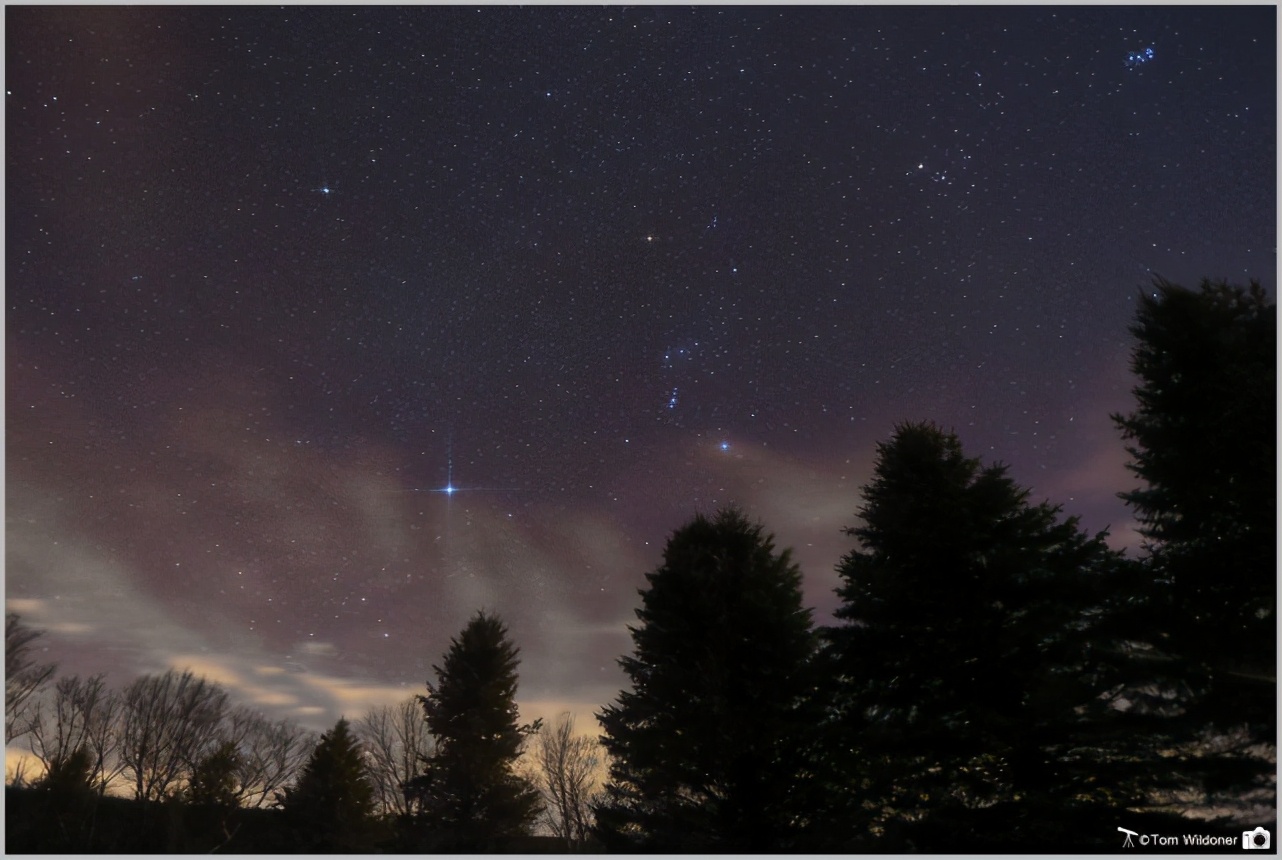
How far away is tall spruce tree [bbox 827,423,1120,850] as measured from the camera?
1340 cm

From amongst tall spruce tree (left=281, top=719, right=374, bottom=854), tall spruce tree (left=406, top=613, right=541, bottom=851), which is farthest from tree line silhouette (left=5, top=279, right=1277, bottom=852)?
tall spruce tree (left=281, top=719, right=374, bottom=854)

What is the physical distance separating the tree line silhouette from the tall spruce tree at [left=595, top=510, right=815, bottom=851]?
0.18 ft

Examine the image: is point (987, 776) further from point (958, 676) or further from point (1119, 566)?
point (1119, 566)

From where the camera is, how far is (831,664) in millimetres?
16359

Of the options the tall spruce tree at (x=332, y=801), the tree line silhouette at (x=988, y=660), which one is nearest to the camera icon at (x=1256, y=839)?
the tree line silhouette at (x=988, y=660)

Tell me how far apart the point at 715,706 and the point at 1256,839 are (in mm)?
9663

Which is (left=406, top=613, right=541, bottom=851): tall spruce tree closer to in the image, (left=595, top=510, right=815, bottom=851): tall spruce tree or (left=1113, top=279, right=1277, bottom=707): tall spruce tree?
(left=595, top=510, right=815, bottom=851): tall spruce tree

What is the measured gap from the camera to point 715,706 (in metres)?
16.8

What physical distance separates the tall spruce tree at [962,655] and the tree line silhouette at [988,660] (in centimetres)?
4

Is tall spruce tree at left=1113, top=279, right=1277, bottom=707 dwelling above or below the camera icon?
above

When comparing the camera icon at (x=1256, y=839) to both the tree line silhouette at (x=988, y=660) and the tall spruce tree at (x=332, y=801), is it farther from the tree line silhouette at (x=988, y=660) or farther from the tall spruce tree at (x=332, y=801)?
the tall spruce tree at (x=332, y=801)

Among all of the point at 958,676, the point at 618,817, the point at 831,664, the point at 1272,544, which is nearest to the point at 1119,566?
the point at 1272,544

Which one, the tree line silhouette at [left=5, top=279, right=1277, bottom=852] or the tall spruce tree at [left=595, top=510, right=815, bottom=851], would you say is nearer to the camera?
the tree line silhouette at [left=5, top=279, right=1277, bottom=852]

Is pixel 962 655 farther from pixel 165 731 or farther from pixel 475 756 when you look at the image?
pixel 165 731
